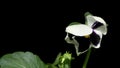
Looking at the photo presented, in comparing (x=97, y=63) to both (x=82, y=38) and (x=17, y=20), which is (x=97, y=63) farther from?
(x=82, y=38)

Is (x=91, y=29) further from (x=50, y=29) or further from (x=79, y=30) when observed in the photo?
(x=50, y=29)

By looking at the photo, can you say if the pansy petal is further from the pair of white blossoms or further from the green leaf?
the green leaf

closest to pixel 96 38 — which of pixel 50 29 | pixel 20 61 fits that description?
pixel 20 61

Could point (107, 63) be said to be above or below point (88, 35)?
below

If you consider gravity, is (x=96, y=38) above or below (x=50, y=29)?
above

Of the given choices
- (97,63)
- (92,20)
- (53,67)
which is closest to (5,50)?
(97,63)

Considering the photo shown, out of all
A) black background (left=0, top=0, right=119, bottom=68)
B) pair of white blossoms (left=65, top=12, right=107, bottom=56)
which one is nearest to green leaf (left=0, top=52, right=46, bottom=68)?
pair of white blossoms (left=65, top=12, right=107, bottom=56)
